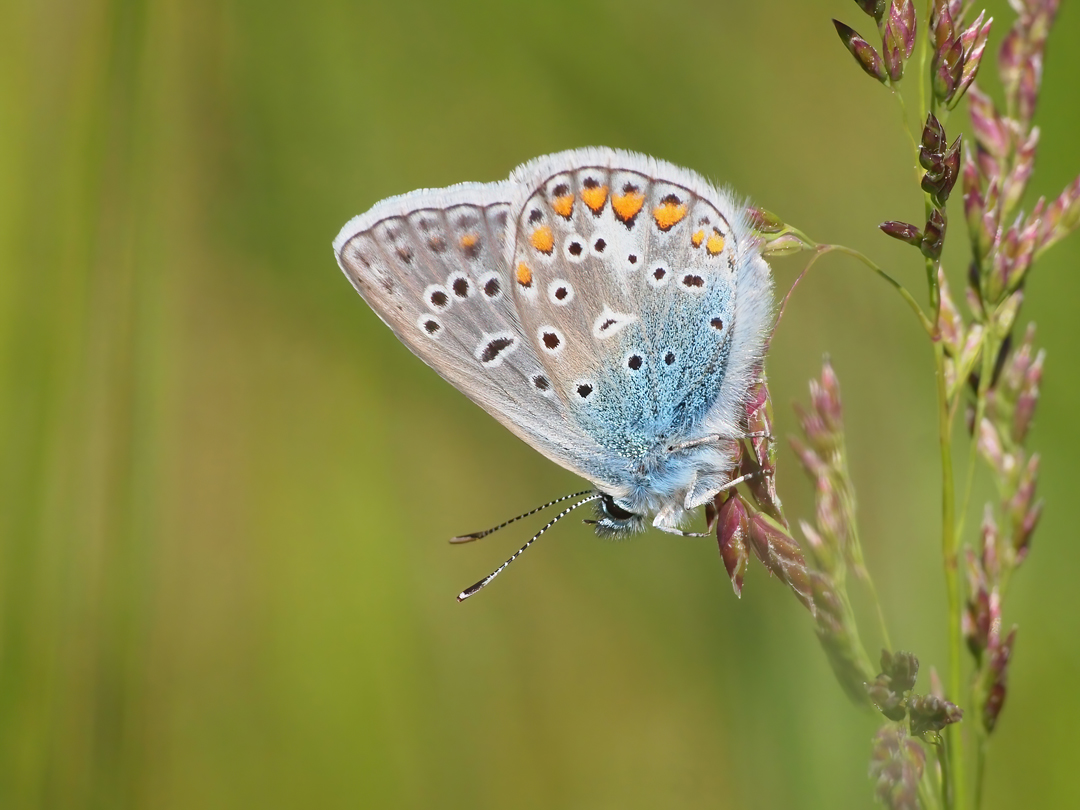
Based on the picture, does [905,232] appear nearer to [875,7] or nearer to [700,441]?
[875,7]

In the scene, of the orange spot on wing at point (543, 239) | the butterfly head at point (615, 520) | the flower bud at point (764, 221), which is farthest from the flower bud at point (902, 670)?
the orange spot on wing at point (543, 239)

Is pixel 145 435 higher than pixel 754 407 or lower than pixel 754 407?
lower

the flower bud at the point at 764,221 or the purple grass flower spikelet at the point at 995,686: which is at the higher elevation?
the flower bud at the point at 764,221

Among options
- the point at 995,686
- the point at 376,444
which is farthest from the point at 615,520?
the point at 376,444

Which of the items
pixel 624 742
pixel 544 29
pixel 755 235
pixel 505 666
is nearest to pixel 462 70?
pixel 544 29

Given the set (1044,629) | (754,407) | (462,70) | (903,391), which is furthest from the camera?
(462,70)

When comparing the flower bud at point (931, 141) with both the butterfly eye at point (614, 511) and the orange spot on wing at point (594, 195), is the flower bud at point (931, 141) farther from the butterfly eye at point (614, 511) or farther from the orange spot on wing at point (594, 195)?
the butterfly eye at point (614, 511)

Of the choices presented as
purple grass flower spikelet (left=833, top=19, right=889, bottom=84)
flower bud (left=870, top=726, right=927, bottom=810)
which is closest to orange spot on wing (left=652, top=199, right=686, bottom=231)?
purple grass flower spikelet (left=833, top=19, right=889, bottom=84)

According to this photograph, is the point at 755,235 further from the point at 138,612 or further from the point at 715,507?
the point at 138,612
